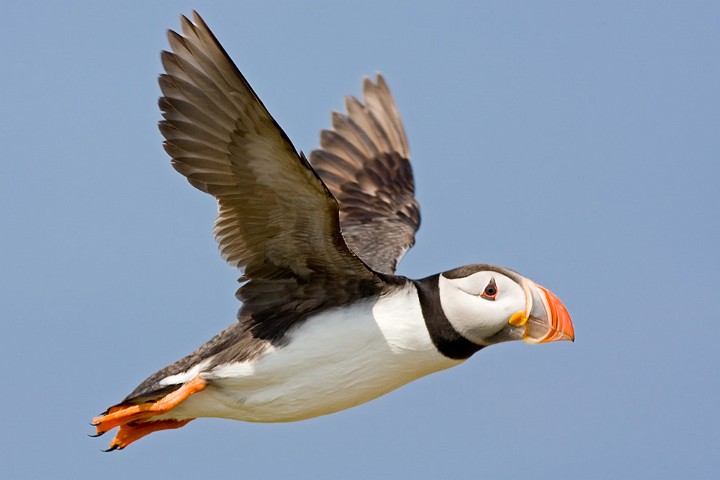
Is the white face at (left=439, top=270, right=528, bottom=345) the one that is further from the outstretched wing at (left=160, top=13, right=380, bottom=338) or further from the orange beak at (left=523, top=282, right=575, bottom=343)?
the outstretched wing at (left=160, top=13, right=380, bottom=338)

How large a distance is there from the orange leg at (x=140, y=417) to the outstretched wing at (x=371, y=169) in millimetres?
2646

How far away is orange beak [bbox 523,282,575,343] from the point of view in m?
8.77

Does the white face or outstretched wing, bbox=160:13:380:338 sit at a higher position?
outstretched wing, bbox=160:13:380:338

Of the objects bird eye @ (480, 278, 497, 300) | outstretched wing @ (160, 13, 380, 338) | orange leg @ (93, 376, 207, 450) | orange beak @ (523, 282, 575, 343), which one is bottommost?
orange beak @ (523, 282, 575, 343)

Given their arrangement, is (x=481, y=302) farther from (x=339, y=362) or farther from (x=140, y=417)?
(x=140, y=417)

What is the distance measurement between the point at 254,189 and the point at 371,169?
4.47 meters

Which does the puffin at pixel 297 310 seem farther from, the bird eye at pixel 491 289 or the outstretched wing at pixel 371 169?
the outstretched wing at pixel 371 169

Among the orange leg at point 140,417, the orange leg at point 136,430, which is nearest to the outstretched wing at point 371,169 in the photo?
the orange leg at point 136,430

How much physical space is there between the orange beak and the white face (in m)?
0.09

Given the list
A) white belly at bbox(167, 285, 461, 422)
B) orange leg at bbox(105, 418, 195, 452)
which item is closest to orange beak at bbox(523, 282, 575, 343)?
white belly at bbox(167, 285, 461, 422)

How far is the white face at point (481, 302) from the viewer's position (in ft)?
28.9

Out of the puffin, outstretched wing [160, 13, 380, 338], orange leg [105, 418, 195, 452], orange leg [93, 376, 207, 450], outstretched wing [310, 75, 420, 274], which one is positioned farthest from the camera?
outstretched wing [310, 75, 420, 274]

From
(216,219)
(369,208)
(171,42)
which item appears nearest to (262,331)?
(216,219)

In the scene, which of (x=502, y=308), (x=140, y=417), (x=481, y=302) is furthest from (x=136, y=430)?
(x=502, y=308)
